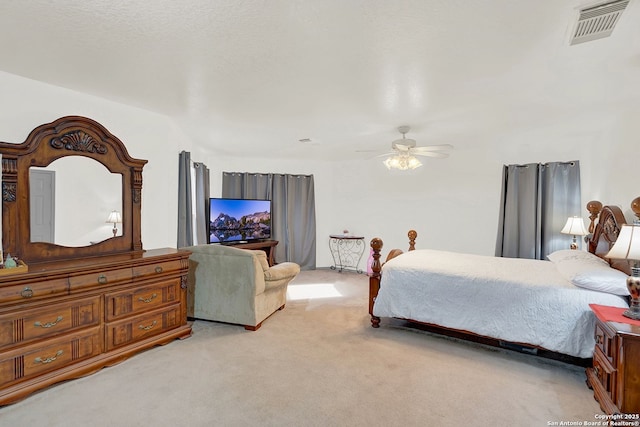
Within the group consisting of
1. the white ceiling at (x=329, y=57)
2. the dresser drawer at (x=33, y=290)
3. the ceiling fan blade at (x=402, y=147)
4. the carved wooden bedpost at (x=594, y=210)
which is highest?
the white ceiling at (x=329, y=57)

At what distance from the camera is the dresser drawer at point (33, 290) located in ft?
6.73

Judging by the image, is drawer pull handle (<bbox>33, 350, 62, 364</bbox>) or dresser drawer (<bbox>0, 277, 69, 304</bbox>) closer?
dresser drawer (<bbox>0, 277, 69, 304</bbox>)

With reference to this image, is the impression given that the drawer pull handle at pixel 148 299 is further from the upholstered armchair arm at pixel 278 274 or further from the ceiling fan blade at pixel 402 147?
the ceiling fan blade at pixel 402 147

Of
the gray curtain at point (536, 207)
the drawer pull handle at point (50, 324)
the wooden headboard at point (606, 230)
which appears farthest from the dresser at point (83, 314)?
the gray curtain at point (536, 207)

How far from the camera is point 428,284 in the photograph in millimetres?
3133

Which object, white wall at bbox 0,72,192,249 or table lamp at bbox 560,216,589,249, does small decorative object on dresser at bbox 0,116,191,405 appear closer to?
white wall at bbox 0,72,192,249

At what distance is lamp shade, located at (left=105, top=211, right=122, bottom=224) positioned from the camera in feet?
→ 9.86

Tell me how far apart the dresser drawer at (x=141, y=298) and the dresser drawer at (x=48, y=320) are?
0.34 feet

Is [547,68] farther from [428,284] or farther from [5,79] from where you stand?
[5,79]

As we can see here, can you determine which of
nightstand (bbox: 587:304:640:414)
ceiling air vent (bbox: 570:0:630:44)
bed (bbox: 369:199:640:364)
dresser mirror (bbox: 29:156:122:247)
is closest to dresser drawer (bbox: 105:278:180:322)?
dresser mirror (bbox: 29:156:122:247)

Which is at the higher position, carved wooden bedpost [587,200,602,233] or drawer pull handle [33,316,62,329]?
carved wooden bedpost [587,200,602,233]

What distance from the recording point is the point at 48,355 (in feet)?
7.34

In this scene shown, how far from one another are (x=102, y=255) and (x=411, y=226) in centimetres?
486

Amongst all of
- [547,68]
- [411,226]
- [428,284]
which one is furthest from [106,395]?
[411,226]
